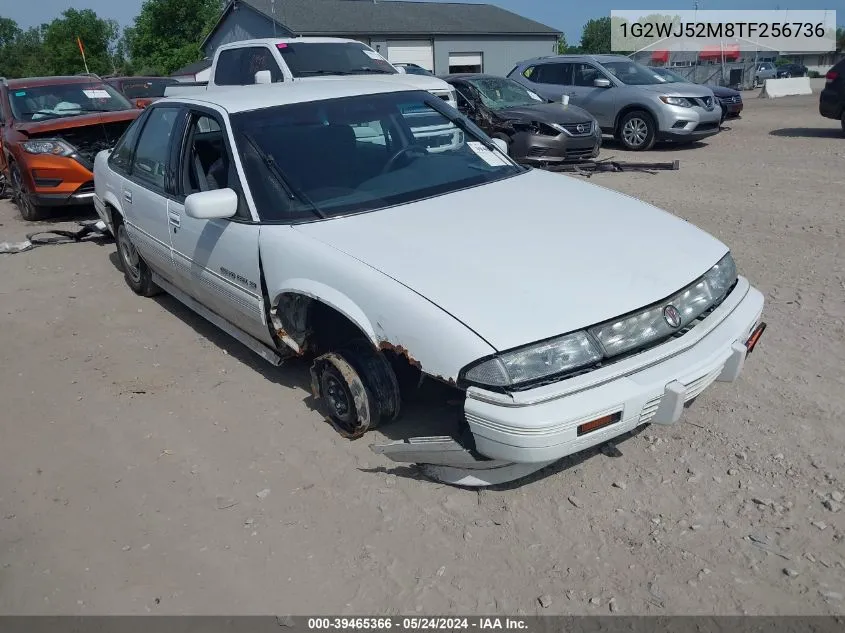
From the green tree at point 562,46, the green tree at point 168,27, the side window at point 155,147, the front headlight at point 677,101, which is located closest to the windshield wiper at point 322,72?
the side window at point 155,147

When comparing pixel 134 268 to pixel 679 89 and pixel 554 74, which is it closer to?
pixel 679 89

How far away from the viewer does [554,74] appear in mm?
14133

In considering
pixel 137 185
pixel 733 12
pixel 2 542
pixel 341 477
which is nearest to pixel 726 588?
pixel 341 477

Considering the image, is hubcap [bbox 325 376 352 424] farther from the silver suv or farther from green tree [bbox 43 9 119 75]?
green tree [bbox 43 9 119 75]

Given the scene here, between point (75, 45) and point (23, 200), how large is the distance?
59379 millimetres

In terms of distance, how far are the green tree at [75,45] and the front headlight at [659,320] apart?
6128 cm

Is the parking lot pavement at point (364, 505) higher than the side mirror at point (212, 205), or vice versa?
the side mirror at point (212, 205)

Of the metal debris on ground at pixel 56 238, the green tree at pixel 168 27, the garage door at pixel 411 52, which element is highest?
the green tree at pixel 168 27

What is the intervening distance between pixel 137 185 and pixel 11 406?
1.71 meters

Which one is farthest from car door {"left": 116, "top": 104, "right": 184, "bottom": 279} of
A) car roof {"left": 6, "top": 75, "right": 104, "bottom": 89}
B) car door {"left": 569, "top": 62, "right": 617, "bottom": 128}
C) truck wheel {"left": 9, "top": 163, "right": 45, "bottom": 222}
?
car door {"left": 569, "top": 62, "right": 617, "bottom": 128}

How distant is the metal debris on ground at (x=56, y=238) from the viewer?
7.49m

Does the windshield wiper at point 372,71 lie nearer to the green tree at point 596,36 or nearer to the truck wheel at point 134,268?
the truck wheel at point 134,268

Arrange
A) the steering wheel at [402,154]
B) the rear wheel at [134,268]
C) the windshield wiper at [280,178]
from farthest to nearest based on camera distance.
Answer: the rear wheel at [134,268] < the steering wheel at [402,154] < the windshield wiper at [280,178]

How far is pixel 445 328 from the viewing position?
2715 mm
